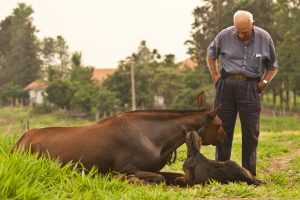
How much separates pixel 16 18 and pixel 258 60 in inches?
3312

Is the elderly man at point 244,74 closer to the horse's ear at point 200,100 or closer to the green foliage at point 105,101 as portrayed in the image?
the horse's ear at point 200,100

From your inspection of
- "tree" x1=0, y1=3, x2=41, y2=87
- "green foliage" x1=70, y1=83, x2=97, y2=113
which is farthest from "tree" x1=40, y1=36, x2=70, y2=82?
"green foliage" x1=70, y1=83, x2=97, y2=113

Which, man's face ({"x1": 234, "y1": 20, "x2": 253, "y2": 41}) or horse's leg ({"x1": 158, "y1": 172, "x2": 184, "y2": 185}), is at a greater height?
man's face ({"x1": 234, "y1": 20, "x2": 253, "y2": 41})

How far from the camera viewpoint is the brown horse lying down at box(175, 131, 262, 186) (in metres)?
6.54

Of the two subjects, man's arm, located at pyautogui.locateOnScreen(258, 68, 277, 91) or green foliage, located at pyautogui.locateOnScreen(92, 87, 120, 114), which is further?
green foliage, located at pyautogui.locateOnScreen(92, 87, 120, 114)

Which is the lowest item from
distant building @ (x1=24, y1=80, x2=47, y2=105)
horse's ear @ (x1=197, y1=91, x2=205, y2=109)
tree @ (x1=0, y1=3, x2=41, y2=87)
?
horse's ear @ (x1=197, y1=91, x2=205, y2=109)

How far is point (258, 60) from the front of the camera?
759 centimetres

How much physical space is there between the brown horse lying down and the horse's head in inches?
13.8

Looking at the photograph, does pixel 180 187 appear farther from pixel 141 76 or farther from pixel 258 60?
pixel 141 76

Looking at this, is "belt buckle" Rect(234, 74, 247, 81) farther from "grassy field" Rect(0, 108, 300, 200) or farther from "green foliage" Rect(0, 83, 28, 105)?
"green foliage" Rect(0, 83, 28, 105)

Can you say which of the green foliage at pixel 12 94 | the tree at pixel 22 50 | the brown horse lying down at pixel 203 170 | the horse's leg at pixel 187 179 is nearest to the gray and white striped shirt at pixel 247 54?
the brown horse lying down at pixel 203 170

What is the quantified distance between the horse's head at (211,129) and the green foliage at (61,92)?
165 ft

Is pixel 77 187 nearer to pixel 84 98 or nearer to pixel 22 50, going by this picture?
pixel 84 98

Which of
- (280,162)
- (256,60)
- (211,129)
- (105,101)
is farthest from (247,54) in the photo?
(105,101)
